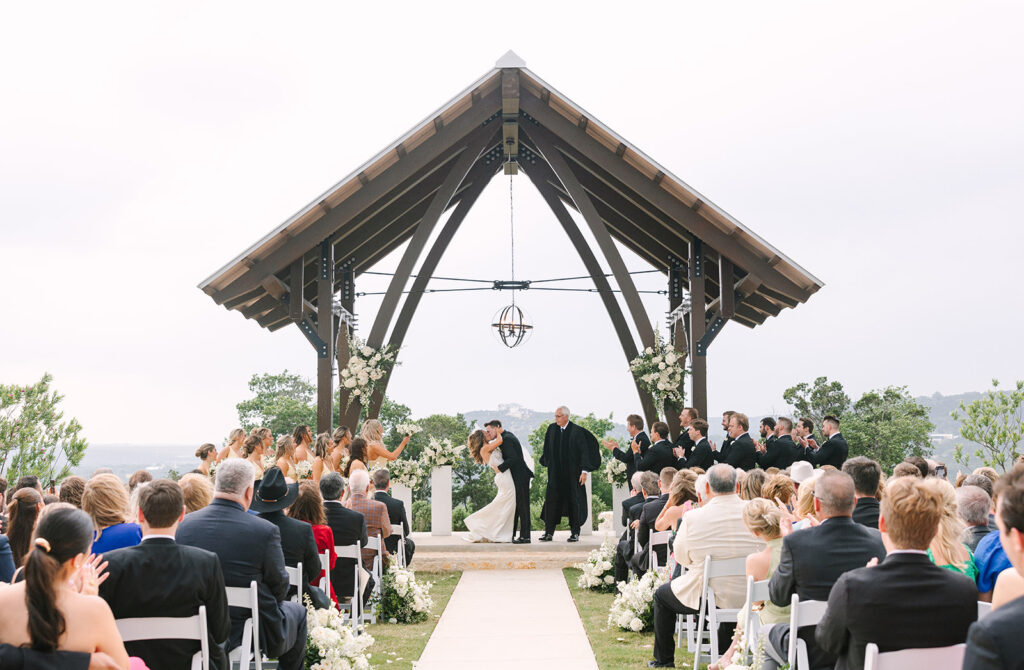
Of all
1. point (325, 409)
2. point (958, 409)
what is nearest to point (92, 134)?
point (325, 409)

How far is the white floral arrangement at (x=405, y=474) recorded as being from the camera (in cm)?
1363

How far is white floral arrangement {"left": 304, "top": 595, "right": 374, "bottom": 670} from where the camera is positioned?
600 centimetres

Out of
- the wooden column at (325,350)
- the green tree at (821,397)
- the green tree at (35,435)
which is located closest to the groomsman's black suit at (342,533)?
the wooden column at (325,350)

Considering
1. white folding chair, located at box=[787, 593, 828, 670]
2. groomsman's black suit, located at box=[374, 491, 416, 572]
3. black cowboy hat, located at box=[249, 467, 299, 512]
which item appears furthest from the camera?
groomsman's black suit, located at box=[374, 491, 416, 572]

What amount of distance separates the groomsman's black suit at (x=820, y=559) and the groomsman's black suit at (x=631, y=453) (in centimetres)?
733

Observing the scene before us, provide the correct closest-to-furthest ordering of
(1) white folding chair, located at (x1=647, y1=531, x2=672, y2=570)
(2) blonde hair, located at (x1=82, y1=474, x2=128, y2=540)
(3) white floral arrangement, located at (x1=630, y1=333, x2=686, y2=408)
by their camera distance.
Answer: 1. (2) blonde hair, located at (x1=82, y1=474, x2=128, y2=540)
2. (1) white folding chair, located at (x1=647, y1=531, x2=672, y2=570)
3. (3) white floral arrangement, located at (x1=630, y1=333, x2=686, y2=408)

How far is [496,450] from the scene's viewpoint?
13.6 metres

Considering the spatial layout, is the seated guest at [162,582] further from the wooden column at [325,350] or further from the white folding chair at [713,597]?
the wooden column at [325,350]

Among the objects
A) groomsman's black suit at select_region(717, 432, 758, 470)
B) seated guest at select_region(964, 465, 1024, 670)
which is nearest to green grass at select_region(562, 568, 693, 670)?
groomsman's black suit at select_region(717, 432, 758, 470)

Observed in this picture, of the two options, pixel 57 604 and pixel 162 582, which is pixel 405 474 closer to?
pixel 162 582

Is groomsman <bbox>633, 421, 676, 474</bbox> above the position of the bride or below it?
above

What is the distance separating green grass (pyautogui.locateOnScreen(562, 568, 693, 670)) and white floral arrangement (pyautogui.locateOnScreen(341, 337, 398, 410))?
4.46 metres

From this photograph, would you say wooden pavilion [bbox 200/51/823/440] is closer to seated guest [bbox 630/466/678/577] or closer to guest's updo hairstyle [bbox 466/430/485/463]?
guest's updo hairstyle [bbox 466/430/485/463]

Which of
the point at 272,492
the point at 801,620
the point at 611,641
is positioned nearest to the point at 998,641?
the point at 801,620
